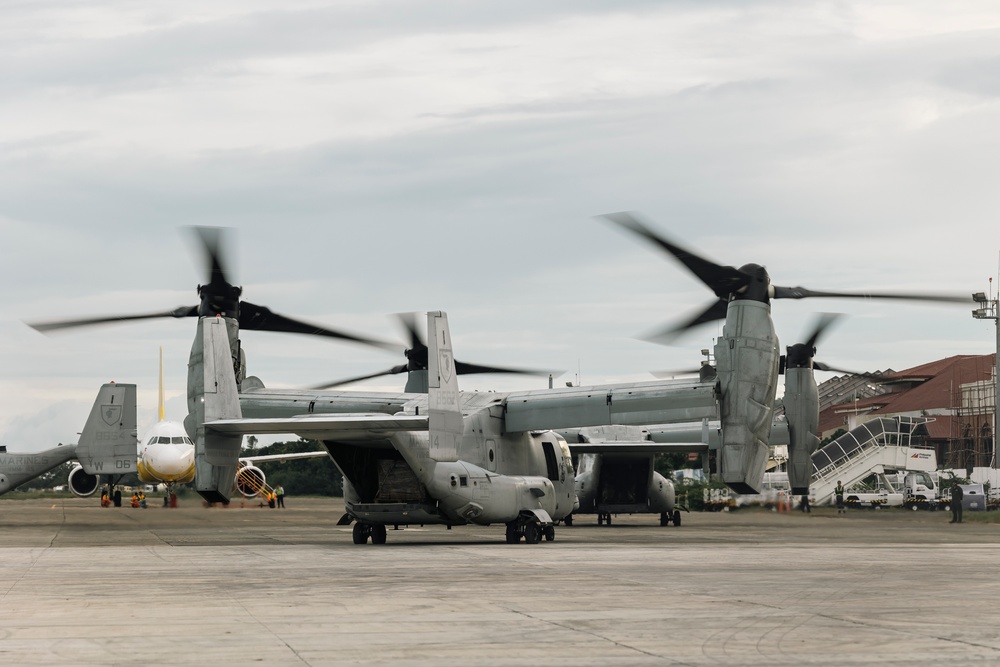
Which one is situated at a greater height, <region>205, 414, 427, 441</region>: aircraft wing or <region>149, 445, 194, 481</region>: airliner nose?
<region>205, 414, 427, 441</region>: aircraft wing

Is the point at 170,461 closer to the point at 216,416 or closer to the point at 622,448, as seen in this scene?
the point at 622,448

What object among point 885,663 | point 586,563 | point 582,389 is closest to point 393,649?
point 885,663

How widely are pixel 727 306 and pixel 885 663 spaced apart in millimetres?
18790

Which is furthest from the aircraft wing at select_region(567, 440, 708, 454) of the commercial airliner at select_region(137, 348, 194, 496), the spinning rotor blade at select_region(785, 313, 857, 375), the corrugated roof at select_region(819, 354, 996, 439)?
the corrugated roof at select_region(819, 354, 996, 439)

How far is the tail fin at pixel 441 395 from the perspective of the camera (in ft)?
75.8

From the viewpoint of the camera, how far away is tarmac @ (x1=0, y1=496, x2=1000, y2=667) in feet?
31.7

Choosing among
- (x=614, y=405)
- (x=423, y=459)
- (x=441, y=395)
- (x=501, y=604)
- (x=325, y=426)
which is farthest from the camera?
(x=614, y=405)

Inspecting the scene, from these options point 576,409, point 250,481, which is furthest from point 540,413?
point 250,481

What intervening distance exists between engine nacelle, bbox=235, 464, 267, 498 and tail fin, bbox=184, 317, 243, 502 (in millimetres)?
32963

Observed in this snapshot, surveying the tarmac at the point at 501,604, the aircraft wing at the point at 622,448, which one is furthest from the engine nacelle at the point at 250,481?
the tarmac at the point at 501,604

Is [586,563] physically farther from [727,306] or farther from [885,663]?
[885,663]

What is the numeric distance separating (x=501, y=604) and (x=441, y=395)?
1019 cm

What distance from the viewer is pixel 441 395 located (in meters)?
23.4

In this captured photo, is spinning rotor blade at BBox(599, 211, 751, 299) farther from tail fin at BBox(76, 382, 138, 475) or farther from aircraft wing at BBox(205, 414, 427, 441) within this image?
tail fin at BBox(76, 382, 138, 475)
